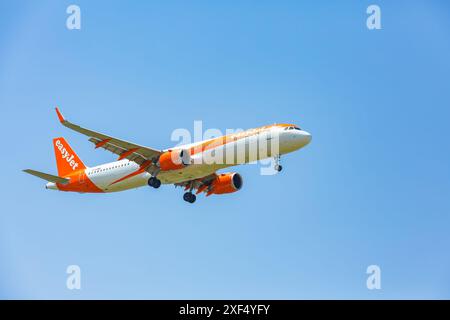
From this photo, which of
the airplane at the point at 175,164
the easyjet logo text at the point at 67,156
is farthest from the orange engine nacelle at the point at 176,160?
the easyjet logo text at the point at 67,156

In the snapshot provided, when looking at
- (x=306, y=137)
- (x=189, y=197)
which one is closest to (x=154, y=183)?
(x=189, y=197)

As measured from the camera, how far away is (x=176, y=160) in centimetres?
5766

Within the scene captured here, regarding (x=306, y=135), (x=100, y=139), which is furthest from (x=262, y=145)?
(x=100, y=139)

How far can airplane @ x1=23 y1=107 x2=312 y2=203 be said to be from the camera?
56094 millimetres

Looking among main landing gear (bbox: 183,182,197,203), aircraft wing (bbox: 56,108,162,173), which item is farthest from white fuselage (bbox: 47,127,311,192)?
main landing gear (bbox: 183,182,197,203)

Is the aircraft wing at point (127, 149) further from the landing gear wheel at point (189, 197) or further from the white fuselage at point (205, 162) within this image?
the landing gear wheel at point (189, 197)

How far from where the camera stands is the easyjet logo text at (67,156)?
6731 cm

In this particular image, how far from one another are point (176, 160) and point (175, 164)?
12.5 inches

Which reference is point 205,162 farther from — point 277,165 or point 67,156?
point 67,156

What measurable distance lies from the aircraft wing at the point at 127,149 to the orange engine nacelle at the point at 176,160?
1482mm

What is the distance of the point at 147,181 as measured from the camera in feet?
199
